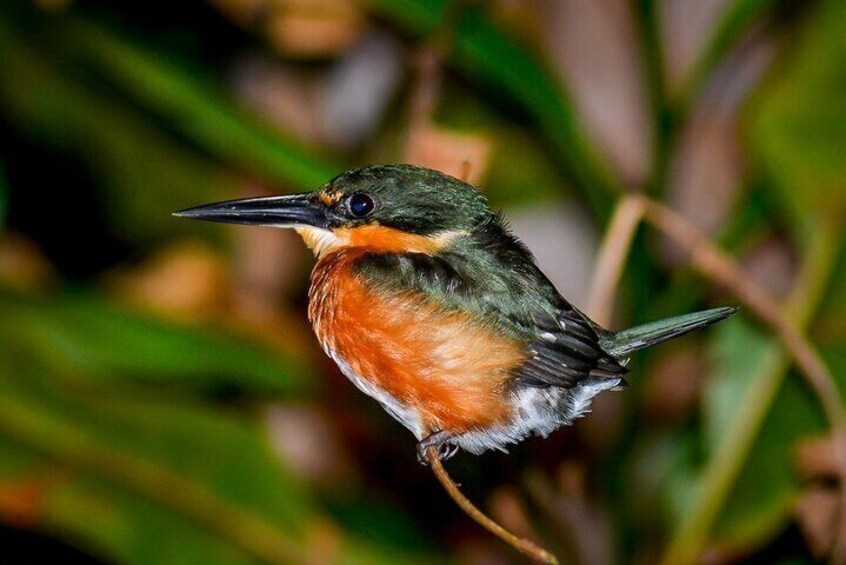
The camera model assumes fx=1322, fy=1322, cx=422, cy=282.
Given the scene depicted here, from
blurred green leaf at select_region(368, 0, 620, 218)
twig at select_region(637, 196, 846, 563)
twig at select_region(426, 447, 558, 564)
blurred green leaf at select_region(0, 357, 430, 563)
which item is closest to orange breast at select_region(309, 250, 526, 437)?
twig at select_region(426, 447, 558, 564)

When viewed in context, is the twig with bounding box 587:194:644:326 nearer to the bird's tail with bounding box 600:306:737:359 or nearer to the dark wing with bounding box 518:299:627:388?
the bird's tail with bounding box 600:306:737:359

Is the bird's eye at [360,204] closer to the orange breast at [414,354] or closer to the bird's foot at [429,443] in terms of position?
the orange breast at [414,354]

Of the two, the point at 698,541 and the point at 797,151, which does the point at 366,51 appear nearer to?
the point at 797,151

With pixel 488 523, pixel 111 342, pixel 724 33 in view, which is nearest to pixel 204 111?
pixel 111 342

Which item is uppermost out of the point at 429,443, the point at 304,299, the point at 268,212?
the point at 304,299

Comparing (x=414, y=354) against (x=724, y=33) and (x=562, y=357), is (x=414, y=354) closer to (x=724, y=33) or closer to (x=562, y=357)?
(x=562, y=357)

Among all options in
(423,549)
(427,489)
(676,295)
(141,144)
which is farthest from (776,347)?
(141,144)
